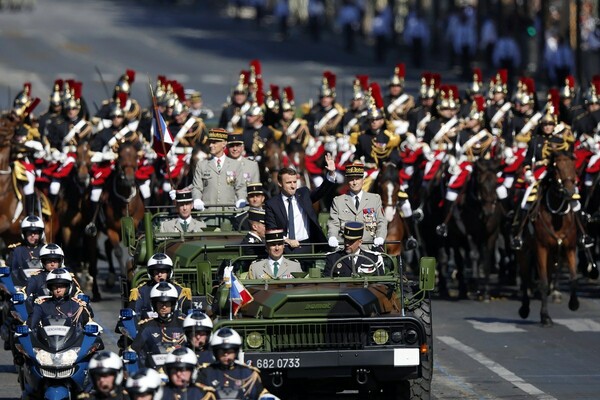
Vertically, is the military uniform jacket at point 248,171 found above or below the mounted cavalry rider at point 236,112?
below

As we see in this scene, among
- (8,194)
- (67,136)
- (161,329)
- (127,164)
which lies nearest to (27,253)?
(161,329)

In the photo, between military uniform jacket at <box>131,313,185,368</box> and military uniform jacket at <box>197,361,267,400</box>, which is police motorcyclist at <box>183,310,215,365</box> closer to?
military uniform jacket at <box>197,361,267,400</box>

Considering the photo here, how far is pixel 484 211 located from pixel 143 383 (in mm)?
16454

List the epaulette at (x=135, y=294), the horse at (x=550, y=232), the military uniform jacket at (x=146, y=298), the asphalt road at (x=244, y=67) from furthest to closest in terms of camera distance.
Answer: the horse at (x=550, y=232) < the asphalt road at (x=244, y=67) < the epaulette at (x=135, y=294) < the military uniform jacket at (x=146, y=298)

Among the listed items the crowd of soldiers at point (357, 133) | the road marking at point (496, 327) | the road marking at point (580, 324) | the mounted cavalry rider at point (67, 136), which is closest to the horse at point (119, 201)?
the crowd of soldiers at point (357, 133)

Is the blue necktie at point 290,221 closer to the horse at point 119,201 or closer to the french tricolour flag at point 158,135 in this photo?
the french tricolour flag at point 158,135

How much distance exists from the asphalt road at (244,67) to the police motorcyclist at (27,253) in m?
1.14

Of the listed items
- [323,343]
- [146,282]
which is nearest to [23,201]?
[146,282]

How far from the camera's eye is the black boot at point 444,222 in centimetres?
3209

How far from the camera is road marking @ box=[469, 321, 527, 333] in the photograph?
93.1 ft

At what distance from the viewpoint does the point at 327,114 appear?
128ft

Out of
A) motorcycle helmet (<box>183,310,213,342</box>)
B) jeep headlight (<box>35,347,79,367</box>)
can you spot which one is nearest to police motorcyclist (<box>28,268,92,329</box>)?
jeep headlight (<box>35,347,79,367</box>)

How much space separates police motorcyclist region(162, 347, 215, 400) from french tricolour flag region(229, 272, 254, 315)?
11.1 feet

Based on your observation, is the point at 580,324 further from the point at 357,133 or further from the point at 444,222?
the point at 357,133
